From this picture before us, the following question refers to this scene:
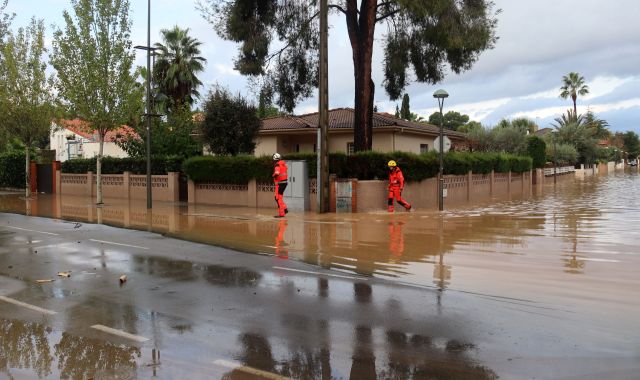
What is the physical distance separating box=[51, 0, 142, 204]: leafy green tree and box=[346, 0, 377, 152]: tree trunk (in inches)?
332

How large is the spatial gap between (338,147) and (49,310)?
23.2 meters

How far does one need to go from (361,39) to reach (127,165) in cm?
1238

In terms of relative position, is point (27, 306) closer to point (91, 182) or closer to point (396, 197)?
point (396, 197)

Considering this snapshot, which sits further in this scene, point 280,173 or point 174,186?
point 174,186

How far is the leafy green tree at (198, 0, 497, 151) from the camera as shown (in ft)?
65.3

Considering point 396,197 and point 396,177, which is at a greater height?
point 396,177

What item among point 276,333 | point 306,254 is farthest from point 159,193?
point 276,333

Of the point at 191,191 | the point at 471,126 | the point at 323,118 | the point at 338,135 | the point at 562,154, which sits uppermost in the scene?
the point at 471,126

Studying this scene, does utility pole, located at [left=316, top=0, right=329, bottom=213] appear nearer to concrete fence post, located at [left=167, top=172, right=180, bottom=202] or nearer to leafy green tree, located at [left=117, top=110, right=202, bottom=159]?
concrete fence post, located at [left=167, top=172, right=180, bottom=202]

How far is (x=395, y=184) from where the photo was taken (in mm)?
17188

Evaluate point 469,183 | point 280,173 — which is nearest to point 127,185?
point 280,173

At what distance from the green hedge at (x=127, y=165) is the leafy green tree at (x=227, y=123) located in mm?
1830

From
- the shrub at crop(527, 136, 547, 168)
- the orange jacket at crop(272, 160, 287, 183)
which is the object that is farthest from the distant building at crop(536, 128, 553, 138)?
the orange jacket at crop(272, 160, 287, 183)

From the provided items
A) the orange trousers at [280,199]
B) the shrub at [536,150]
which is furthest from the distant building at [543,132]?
the orange trousers at [280,199]
